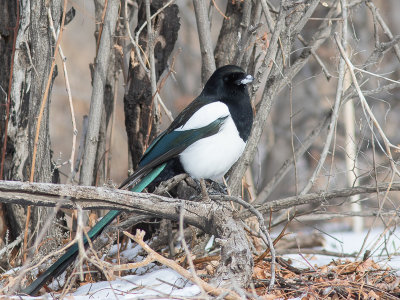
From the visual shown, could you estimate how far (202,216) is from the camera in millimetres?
2416

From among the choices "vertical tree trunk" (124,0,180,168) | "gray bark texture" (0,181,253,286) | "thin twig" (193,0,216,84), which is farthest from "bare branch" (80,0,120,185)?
"gray bark texture" (0,181,253,286)

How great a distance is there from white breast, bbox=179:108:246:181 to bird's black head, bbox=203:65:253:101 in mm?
92

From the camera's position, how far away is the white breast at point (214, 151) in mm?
2863

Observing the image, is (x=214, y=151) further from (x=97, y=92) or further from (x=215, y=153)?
(x=97, y=92)

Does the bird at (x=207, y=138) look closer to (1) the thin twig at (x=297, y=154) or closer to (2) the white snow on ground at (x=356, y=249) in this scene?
(1) the thin twig at (x=297, y=154)

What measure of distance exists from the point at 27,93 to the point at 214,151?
1.01 meters

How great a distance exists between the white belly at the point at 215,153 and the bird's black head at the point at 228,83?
0.50 ft

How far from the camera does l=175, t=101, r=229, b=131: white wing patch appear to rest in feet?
9.53

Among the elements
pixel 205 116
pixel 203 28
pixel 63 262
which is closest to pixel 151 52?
pixel 203 28

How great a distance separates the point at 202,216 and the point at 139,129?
1.05 metres

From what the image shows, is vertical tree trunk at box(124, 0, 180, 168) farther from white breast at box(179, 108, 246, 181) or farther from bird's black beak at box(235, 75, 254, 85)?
bird's black beak at box(235, 75, 254, 85)

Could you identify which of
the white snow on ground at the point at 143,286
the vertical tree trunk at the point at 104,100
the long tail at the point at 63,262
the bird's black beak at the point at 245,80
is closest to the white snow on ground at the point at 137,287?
the white snow on ground at the point at 143,286

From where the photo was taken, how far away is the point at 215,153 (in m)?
2.87

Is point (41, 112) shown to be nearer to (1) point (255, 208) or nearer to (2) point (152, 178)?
(2) point (152, 178)
